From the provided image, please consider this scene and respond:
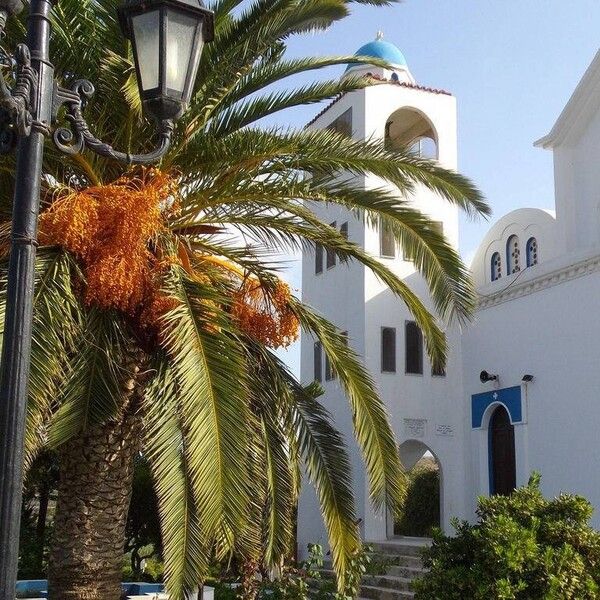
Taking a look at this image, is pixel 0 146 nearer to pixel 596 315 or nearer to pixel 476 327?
pixel 596 315

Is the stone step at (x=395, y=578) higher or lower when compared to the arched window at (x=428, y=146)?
lower

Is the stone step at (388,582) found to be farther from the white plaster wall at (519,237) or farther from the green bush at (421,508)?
the white plaster wall at (519,237)

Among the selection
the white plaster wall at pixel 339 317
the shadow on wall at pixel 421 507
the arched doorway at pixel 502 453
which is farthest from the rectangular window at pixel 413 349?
the shadow on wall at pixel 421 507

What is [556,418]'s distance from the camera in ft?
52.8

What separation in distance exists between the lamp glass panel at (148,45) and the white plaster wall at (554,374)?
12328 mm

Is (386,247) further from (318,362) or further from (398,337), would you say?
(318,362)

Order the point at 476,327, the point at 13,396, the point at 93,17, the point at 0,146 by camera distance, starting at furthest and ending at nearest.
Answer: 1. the point at 476,327
2. the point at 93,17
3. the point at 0,146
4. the point at 13,396

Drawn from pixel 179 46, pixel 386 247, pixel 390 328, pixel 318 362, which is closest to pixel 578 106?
pixel 386 247

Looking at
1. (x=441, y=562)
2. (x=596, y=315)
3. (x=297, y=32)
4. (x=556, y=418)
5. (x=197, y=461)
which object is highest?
(x=297, y=32)

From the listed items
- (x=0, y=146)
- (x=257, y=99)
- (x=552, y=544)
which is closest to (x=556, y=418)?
(x=552, y=544)

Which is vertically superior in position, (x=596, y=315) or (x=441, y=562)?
(x=596, y=315)

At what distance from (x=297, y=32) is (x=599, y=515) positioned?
10343 millimetres

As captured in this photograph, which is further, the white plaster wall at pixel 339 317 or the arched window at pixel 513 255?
the white plaster wall at pixel 339 317

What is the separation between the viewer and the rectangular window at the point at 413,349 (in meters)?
19.2
